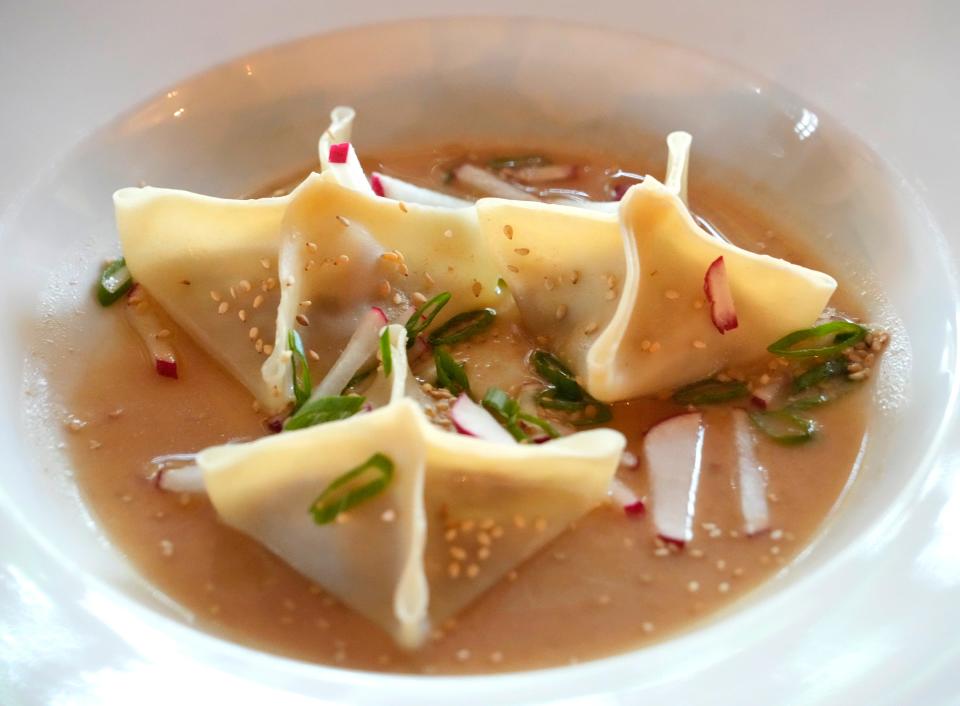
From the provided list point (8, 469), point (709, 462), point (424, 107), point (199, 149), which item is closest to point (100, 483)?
point (8, 469)

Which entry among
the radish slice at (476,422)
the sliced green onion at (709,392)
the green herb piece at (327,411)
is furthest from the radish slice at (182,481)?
the sliced green onion at (709,392)

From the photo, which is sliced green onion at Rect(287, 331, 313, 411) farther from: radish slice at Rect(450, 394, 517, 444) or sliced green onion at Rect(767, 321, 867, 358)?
sliced green onion at Rect(767, 321, 867, 358)

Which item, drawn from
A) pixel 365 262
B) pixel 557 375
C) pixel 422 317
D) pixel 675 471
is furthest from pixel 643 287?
pixel 365 262

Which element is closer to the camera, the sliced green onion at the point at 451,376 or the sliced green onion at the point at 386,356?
the sliced green onion at the point at 386,356

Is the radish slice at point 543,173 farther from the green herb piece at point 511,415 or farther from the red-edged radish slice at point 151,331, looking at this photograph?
the red-edged radish slice at point 151,331

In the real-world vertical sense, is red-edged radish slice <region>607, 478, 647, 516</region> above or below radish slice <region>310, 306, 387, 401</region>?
below

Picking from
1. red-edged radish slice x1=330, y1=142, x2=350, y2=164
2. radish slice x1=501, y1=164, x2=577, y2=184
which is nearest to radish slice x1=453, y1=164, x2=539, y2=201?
radish slice x1=501, y1=164, x2=577, y2=184

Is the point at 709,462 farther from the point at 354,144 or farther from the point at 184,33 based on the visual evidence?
the point at 184,33
